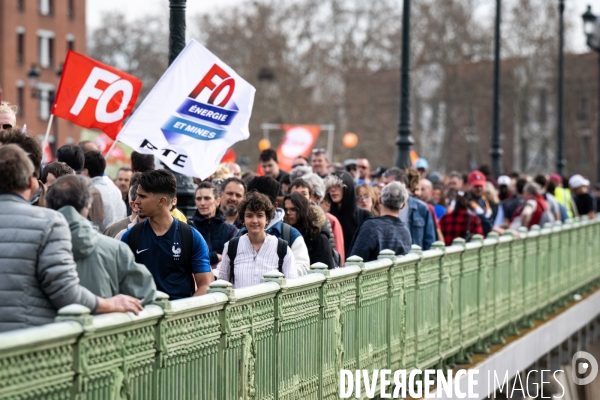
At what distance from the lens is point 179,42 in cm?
1180

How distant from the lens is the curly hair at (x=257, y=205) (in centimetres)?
912

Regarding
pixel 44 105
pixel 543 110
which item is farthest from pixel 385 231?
pixel 543 110

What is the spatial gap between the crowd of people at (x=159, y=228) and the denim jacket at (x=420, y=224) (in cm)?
1

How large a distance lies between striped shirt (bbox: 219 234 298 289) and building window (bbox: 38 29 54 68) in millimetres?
69365

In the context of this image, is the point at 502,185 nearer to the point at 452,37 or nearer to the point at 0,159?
the point at 0,159

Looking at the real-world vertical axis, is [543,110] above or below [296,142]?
above

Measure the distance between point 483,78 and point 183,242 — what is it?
246ft

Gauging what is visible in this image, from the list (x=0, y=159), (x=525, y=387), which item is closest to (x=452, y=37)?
(x=525, y=387)

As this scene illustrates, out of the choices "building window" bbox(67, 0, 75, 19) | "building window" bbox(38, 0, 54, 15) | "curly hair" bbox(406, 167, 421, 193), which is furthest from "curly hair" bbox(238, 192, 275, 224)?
"building window" bbox(67, 0, 75, 19)

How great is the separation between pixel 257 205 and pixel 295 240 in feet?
1.97

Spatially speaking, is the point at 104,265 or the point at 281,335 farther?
the point at 281,335

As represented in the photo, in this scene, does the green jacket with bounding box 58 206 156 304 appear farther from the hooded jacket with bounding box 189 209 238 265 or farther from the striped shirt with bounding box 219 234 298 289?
the hooded jacket with bounding box 189 209 238 265

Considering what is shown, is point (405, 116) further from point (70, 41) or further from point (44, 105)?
point (70, 41)

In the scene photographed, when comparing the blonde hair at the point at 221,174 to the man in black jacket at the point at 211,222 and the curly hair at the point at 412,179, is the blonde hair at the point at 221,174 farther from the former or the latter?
the man in black jacket at the point at 211,222
